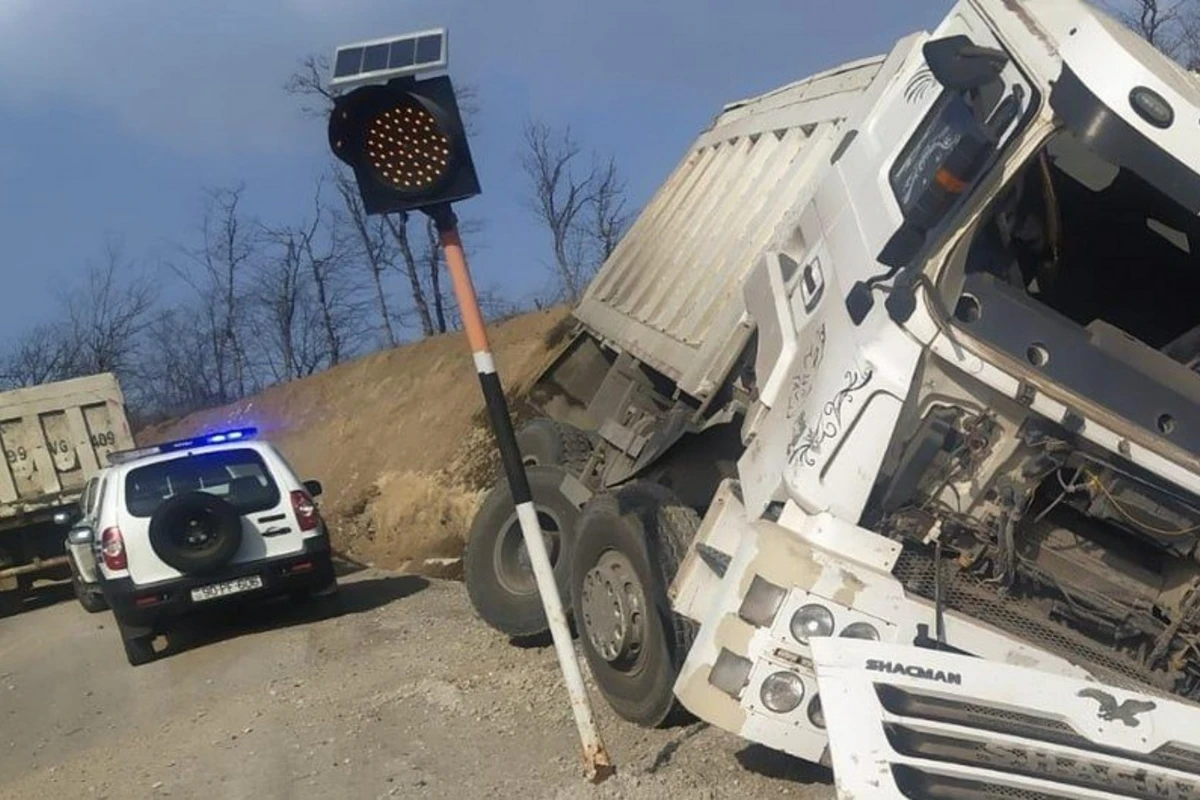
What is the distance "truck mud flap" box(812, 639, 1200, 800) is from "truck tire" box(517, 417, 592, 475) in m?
5.10

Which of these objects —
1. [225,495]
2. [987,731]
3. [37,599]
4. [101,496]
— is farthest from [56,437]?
[987,731]

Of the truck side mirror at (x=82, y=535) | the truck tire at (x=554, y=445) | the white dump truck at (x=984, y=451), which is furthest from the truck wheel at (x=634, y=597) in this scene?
the truck side mirror at (x=82, y=535)

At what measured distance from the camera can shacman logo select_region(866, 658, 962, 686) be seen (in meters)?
4.27

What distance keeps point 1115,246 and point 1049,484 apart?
1353mm

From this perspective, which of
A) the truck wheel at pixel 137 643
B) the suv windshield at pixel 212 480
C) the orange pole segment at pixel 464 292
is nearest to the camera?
the orange pole segment at pixel 464 292

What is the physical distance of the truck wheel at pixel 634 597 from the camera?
21.3ft

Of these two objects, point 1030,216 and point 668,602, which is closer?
point 1030,216

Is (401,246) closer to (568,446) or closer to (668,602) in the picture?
(568,446)

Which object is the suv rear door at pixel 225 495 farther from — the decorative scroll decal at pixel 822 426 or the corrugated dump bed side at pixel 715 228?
the decorative scroll decal at pixel 822 426

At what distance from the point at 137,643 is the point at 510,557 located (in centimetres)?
373

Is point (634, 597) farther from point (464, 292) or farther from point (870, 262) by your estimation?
point (870, 262)

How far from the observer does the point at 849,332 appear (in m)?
4.91

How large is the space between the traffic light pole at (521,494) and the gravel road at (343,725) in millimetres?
205

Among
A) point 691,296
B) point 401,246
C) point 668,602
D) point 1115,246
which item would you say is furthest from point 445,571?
point 401,246
